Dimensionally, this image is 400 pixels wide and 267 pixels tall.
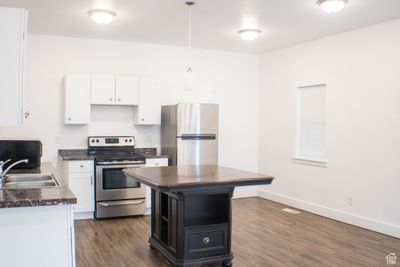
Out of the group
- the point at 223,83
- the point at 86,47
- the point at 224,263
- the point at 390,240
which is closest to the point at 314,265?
the point at 224,263

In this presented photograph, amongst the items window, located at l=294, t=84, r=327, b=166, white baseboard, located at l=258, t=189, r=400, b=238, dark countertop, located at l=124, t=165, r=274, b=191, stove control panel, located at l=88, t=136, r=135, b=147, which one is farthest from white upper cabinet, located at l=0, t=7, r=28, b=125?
window, located at l=294, t=84, r=327, b=166

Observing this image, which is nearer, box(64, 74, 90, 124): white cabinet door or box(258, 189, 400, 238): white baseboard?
box(258, 189, 400, 238): white baseboard

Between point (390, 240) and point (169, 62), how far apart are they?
4.17m

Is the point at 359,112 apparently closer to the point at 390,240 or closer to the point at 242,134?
the point at 390,240

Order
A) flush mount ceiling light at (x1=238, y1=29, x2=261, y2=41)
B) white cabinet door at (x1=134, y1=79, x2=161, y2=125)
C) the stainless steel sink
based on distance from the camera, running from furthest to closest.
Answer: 1. white cabinet door at (x1=134, y1=79, x2=161, y2=125)
2. flush mount ceiling light at (x1=238, y1=29, x2=261, y2=41)
3. the stainless steel sink

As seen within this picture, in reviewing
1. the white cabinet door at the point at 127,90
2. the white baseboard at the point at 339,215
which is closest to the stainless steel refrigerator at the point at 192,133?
the white cabinet door at the point at 127,90

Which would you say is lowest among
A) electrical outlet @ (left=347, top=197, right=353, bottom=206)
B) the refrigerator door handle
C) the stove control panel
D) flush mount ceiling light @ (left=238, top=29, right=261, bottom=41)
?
electrical outlet @ (left=347, top=197, right=353, bottom=206)

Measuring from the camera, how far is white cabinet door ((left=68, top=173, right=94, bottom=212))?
5.50 metres

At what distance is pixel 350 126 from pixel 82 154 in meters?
3.87

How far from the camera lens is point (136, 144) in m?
6.39

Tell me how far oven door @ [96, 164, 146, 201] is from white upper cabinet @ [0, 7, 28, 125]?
2.94 metres

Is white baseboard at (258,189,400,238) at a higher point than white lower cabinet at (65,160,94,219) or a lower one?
lower

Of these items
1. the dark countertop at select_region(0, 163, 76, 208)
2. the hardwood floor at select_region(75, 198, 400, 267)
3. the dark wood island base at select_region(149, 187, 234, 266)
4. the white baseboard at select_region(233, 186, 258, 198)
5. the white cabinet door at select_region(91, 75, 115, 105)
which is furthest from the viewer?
the white baseboard at select_region(233, 186, 258, 198)

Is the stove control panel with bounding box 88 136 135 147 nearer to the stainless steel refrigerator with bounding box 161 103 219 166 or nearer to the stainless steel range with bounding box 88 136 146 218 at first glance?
the stainless steel range with bounding box 88 136 146 218
